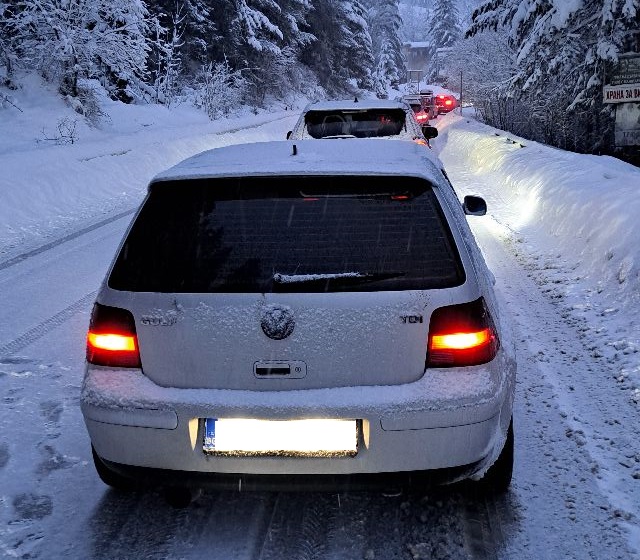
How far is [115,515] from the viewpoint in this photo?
312cm

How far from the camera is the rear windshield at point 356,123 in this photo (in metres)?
9.07

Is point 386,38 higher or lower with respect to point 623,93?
lower

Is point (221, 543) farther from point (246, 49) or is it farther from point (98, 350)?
point (246, 49)

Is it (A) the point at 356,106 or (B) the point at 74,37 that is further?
(B) the point at 74,37

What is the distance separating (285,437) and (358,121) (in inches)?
280

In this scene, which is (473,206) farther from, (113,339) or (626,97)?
(626,97)

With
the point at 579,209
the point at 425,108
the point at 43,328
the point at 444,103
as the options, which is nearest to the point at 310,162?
the point at 43,328

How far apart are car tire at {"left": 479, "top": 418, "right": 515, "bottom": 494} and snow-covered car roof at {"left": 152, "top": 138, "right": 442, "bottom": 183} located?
1.29 meters

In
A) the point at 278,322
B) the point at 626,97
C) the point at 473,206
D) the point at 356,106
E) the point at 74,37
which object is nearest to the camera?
the point at 278,322

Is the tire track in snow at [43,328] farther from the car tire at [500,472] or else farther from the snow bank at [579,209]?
the snow bank at [579,209]

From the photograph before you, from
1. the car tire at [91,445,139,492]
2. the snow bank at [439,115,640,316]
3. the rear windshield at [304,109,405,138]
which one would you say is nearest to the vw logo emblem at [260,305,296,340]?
the car tire at [91,445,139,492]

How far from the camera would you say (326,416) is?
2576 millimetres

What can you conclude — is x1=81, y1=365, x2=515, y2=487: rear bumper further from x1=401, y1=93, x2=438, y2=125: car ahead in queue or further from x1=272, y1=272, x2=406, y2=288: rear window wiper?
x1=401, y1=93, x2=438, y2=125: car ahead in queue

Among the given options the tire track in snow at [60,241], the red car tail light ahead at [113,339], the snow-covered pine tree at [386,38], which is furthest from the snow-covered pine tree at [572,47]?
the snow-covered pine tree at [386,38]
